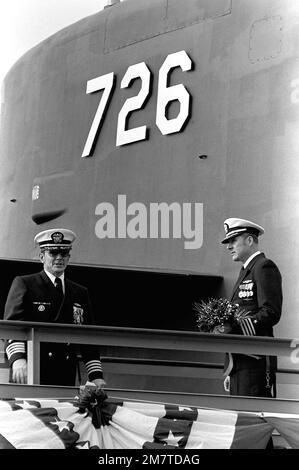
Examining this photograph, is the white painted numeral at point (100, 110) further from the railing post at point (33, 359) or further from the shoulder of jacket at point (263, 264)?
the railing post at point (33, 359)

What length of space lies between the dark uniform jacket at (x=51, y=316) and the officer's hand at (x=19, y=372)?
0.19ft

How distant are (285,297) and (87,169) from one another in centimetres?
295

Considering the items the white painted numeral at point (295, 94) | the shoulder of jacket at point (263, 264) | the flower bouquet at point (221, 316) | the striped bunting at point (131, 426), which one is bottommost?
the striped bunting at point (131, 426)

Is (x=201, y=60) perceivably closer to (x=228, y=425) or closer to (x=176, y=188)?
(x=176, y=188)

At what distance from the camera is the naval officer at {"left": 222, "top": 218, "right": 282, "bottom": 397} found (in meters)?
8.55

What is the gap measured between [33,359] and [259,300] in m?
1.79

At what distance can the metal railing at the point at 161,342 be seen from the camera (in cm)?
799

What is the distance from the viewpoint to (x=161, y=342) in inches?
324

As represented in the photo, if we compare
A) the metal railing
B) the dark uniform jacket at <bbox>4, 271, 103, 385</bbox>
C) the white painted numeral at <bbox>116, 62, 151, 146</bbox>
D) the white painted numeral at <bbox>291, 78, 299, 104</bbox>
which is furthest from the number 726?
the metal railing

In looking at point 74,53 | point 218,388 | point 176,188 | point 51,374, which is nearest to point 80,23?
point 74,53

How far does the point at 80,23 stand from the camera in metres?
12.9

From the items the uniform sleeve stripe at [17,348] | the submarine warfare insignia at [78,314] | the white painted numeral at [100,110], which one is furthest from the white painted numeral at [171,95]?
the uniform sleeve stripe at [17,348]

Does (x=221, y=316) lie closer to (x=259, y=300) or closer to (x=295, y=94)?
(x=259, y=300)

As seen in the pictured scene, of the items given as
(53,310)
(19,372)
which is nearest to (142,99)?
(53,310)
